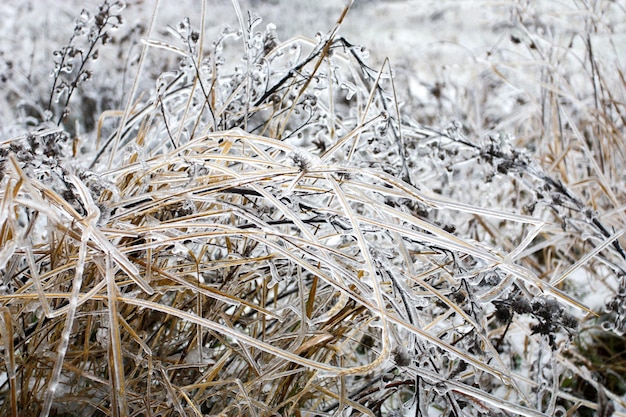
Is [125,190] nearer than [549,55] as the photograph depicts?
Yes

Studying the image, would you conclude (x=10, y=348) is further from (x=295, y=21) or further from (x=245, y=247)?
(x=295, y=21)

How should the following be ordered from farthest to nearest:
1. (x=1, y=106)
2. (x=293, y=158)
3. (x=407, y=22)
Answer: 1. (x=407, y=22)
2. (x=1, y=106)
3. (x=293, y=158)

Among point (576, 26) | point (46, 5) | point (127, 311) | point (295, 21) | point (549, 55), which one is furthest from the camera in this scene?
point (295, 21)

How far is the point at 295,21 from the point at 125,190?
504cm

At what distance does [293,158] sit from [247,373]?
14.9 inches

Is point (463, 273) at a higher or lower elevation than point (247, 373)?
higher

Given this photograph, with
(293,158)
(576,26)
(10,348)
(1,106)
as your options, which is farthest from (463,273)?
(1,106)

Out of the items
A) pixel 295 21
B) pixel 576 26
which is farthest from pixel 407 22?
pixel 576 26

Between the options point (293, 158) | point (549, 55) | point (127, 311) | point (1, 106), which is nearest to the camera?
point (293, 158)

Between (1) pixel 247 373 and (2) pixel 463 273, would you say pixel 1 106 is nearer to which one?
(1) pixel 247 373

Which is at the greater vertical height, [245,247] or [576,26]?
[576,26]

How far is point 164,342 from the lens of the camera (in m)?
0.81

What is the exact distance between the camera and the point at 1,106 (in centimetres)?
227

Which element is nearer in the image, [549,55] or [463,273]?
[463,273]
